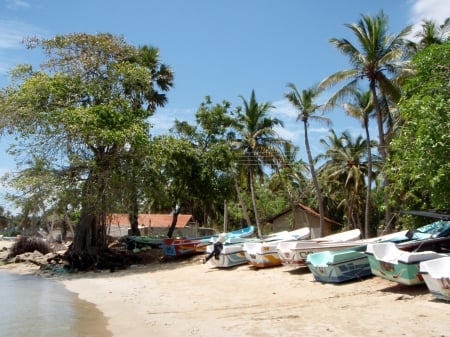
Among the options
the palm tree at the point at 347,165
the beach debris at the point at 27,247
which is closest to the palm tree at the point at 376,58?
the palm tree at the point at 347,165

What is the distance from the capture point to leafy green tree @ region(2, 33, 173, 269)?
20.0 metres

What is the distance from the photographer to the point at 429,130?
448 inches

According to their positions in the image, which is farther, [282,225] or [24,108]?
[282,225]

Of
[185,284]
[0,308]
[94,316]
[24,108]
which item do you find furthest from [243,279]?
[24,108]

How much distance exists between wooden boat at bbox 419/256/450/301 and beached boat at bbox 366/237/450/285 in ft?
1.94

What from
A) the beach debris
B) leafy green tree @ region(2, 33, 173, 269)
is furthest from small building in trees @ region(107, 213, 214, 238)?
leafy green tree @ region(2, 33, 173, 269)

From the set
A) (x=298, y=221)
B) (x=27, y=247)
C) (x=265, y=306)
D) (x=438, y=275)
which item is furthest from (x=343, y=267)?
(x=298, y=221)

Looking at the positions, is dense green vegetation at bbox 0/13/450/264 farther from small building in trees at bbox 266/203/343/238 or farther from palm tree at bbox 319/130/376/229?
small building in trees at bbox 266/203/343/238

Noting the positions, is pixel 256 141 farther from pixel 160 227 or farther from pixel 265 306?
pixel 265 306

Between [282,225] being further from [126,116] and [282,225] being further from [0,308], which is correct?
[0,308]

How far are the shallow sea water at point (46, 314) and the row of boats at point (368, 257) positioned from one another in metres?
5.82

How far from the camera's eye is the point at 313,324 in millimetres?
8516

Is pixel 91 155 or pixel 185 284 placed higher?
pixel 91 155

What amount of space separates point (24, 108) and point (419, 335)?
1767 cm
